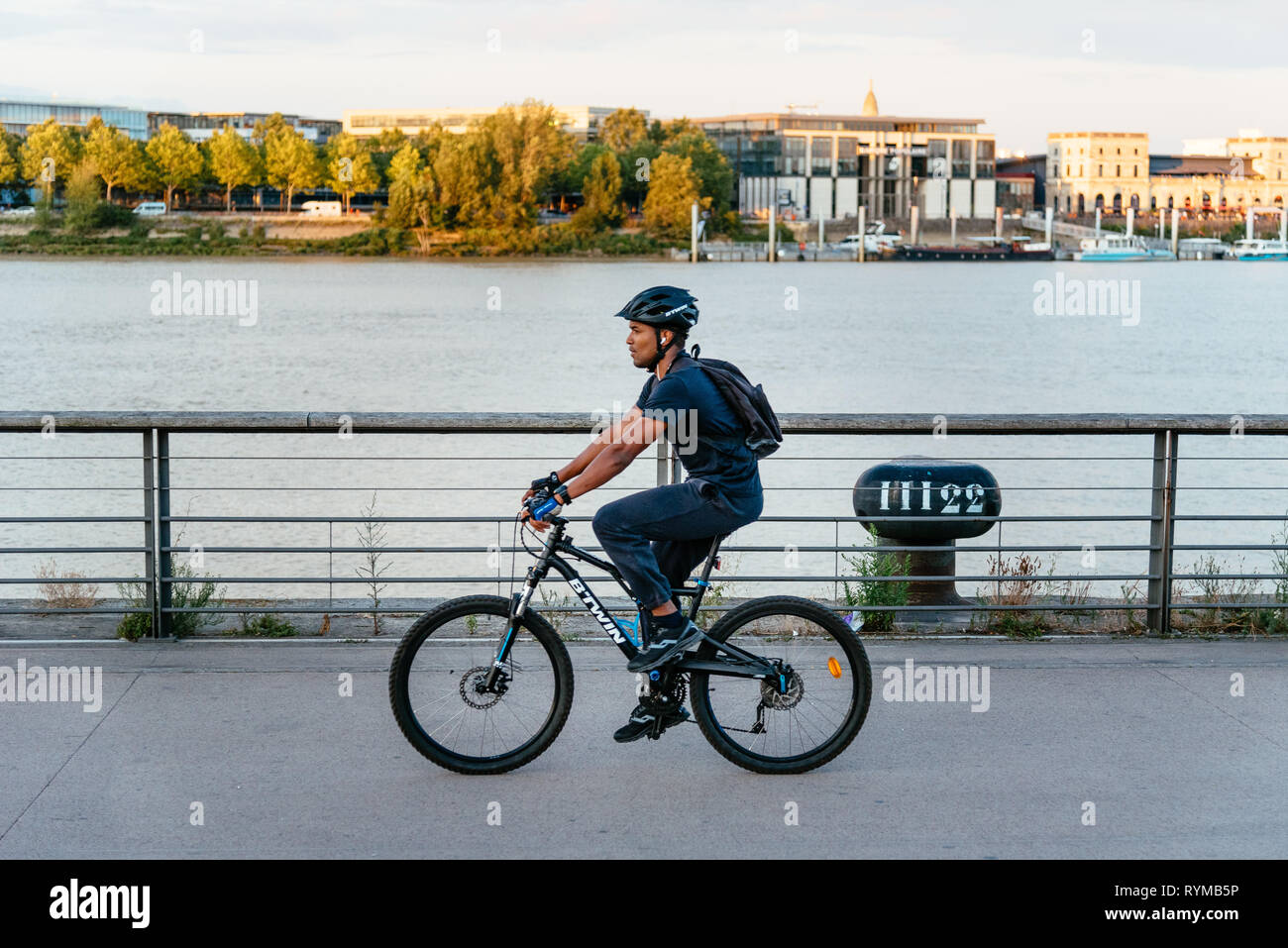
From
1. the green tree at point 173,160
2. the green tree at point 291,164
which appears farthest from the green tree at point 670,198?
the green tree at point 173,160

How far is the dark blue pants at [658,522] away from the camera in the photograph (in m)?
5.83

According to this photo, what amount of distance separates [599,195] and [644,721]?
145 metres

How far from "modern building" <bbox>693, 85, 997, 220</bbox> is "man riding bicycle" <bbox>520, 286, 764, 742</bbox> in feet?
563

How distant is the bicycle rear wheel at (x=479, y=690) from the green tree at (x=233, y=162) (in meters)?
161

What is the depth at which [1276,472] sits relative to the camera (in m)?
35.0

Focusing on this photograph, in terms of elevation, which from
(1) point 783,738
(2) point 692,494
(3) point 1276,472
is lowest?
(3) point 1276,472

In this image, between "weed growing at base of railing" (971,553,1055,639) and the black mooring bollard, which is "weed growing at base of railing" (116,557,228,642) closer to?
the black mooring bollard

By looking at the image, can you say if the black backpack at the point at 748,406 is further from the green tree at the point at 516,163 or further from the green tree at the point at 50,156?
the green tree at the point at 50,156

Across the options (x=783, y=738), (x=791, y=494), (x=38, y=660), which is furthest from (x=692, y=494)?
(x=791, y=494)

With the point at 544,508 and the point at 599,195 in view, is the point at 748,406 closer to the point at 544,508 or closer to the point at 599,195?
the point at 544,508

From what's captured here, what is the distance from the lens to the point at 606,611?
20.0 ft

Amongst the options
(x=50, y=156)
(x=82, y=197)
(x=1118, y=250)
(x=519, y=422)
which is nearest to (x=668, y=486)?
(x=519, y=422)
